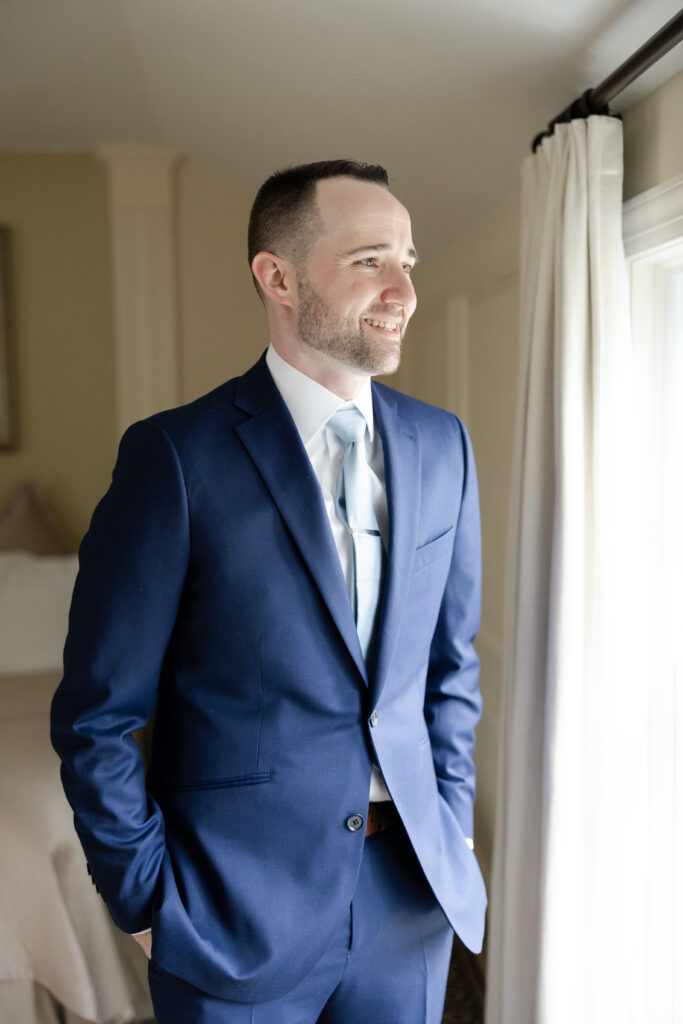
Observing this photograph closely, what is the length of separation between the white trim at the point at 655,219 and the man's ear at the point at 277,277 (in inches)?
27.8

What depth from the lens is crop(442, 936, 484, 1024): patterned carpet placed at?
Answer: 7.09ft

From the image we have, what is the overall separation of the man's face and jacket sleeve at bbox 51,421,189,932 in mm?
292

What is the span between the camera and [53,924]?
1974mm

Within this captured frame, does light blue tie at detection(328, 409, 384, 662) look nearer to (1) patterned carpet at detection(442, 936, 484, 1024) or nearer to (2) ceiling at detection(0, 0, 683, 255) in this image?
(2) ceiling at detection(0, 0, 683, 255)

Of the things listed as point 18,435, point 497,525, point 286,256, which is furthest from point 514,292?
point 18,435

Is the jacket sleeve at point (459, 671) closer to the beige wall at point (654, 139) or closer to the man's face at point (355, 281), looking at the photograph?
the man's face at point (355, 281)

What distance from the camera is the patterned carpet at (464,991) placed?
216cm

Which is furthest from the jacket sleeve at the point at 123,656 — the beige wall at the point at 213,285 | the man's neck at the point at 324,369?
the beige wall at the point at 213,285

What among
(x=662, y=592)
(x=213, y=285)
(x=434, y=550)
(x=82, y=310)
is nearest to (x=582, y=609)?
(x=662, y=592)

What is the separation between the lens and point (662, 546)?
1723 mm

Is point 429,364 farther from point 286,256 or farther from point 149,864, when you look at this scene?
point 149,864

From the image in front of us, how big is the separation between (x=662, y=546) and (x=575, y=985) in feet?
2.96

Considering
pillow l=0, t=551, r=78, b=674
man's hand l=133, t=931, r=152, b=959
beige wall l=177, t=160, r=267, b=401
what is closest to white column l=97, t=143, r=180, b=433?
beige wall l=177, t=160, r=267, b=401

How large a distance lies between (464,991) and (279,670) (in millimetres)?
1591
